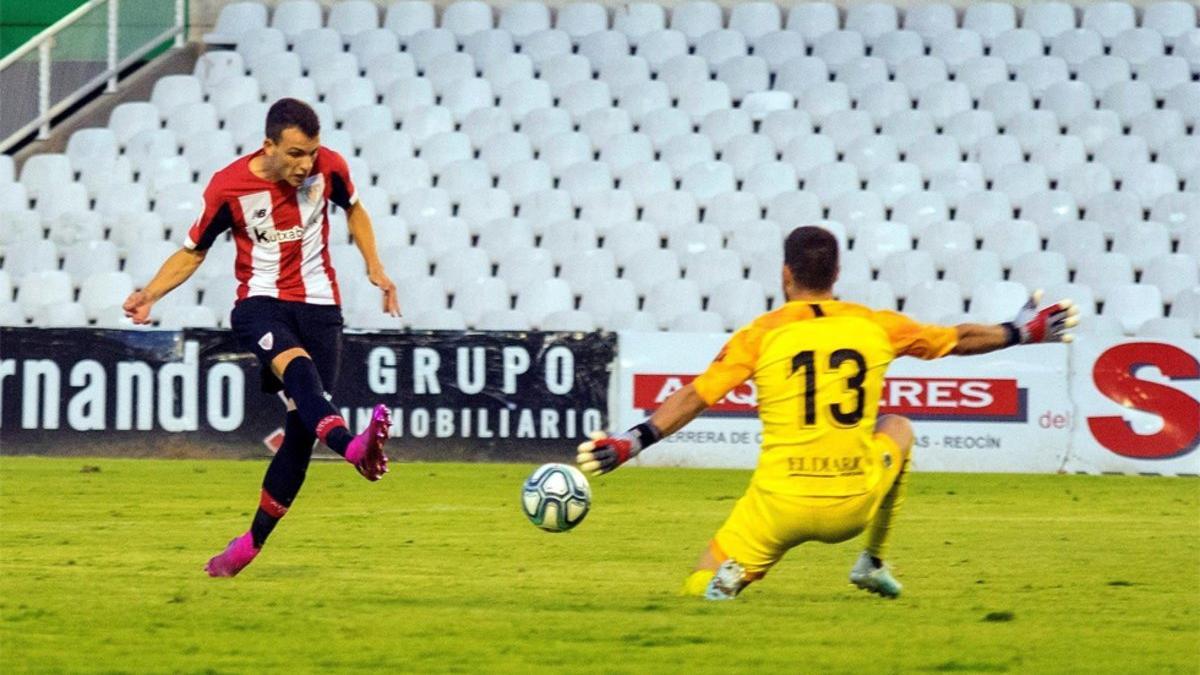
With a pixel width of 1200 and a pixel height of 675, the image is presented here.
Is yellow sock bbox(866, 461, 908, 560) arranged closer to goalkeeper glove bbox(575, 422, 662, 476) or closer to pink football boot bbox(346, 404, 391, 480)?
goalkeeper glove bbox(575, 422, 662, 476)

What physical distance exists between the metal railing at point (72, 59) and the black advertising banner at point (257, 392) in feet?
14.7

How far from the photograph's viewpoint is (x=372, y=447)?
268 inches

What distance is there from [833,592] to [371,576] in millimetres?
1898

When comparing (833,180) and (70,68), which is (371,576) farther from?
(70,68)

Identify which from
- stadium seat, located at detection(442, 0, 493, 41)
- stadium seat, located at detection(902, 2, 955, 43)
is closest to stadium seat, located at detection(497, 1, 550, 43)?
stadium seat, located at detection(442, 0, 493, 41)

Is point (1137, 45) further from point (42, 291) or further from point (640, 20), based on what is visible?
point (42, 291)

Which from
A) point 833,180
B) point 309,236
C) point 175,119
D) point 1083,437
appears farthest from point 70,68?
point 309,236

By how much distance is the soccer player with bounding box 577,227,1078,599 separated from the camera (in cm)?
627

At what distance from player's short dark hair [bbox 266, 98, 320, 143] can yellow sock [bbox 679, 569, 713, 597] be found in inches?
92.3

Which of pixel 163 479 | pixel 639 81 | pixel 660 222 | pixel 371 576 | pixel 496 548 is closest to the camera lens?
pixel 371 576

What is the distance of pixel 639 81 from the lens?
18.6 m

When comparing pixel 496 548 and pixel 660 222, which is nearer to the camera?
pixel 496 548

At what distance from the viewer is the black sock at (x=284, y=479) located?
746 centimetres

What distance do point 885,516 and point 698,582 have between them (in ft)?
2.49
